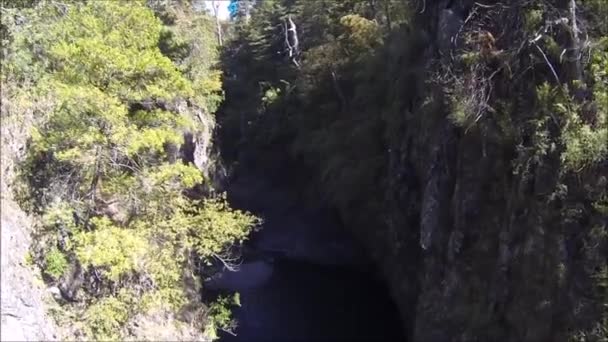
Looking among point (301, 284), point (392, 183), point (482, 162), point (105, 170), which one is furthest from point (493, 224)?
point (301, 284)

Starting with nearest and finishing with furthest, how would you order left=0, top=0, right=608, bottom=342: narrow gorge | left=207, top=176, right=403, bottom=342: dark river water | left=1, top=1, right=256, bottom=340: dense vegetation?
1. left=0, top=0, right=608, bottom=342: narrow gorge
2. left=1, top=1, right=256, bottom=340: dense vegetation
3. left=207, top=176, right=403, bottom=342: dark river water

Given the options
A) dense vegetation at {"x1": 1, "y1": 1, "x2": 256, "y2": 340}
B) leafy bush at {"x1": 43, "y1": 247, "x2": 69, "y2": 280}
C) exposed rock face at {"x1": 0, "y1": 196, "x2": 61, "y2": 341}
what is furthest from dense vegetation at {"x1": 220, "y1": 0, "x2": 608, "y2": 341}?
exposed rock face at {"x1": 0, "y1": 196, "x2": 61, "y2": 341}

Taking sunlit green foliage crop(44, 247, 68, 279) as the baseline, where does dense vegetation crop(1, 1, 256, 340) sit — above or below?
above

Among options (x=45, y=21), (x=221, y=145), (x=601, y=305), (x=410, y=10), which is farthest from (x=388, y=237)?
(x=221, y=145)

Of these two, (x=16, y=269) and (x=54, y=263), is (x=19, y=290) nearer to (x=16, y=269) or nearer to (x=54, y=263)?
(x=16, y=269)

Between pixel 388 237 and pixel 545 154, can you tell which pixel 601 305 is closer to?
pixel 545 154

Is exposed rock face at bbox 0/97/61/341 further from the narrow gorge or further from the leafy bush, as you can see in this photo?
the leafy bush
